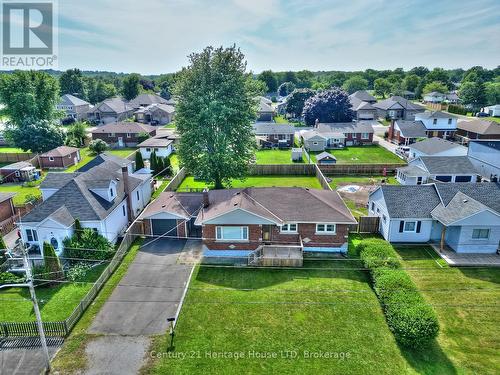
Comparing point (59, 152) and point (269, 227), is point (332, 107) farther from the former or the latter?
point (269, 227)

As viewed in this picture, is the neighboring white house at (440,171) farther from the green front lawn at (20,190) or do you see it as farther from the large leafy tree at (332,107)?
the green front lawn at (20,190)

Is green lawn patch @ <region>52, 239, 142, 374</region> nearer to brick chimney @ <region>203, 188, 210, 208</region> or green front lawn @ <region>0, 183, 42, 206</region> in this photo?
brick chimney @ <region>203, 188, 210, 208</region>

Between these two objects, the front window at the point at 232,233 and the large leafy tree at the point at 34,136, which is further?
the large leafy tree at the point at 34,136

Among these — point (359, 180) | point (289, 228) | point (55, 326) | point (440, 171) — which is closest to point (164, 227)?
point (289, 228)

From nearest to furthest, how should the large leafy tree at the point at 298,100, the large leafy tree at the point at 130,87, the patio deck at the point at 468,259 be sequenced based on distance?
the patio deck at the point at 468,259
the large leafy tree at the point at 298,100
the large leafy tree at the point at 130,87

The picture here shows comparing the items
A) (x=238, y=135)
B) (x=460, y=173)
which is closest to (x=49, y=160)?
(x=238, y=135)

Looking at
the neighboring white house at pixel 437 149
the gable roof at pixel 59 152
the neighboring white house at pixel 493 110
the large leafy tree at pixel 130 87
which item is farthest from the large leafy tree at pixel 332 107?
the large leafy tree at pixel 130 87

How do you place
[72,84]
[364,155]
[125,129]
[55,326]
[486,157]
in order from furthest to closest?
[72,84] < [125,129] < [364,155] < [486,157] < [55,326]

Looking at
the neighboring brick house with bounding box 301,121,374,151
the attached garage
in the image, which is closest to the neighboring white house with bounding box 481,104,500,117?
the neighboring brick house with bounding box 301,121,374,151
